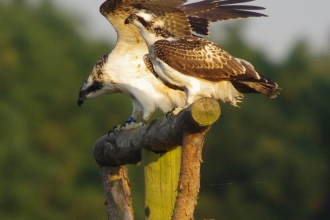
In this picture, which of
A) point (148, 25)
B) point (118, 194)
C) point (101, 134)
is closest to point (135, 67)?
point (148, 25)

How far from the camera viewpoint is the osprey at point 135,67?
13.5 m

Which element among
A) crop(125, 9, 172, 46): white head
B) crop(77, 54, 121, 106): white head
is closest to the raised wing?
crop(125, 9, 172, 46): white head

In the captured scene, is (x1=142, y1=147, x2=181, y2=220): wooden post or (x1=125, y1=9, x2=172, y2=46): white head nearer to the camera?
(x1=142, y1=147, x2=181, y2=220): wooden post

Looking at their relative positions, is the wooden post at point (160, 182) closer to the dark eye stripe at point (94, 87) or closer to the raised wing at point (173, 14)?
the raised wing at point (173, 14)

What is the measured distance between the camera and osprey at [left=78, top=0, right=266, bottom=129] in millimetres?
13547

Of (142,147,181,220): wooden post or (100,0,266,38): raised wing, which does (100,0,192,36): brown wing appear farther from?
(142,147,181,220): wooden post

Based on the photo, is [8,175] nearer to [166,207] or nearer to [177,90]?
[177,90]

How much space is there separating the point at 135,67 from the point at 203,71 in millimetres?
1890

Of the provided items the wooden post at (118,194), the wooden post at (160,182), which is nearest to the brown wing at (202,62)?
the wooden post at (118,194)

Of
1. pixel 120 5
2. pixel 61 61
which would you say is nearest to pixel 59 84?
pixel 61 61

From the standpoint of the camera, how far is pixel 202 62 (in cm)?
1224

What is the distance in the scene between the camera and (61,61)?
4688cm

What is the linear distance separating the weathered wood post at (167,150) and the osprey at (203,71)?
0.95 metres

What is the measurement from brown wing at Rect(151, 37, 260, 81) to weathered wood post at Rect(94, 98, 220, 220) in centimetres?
105
